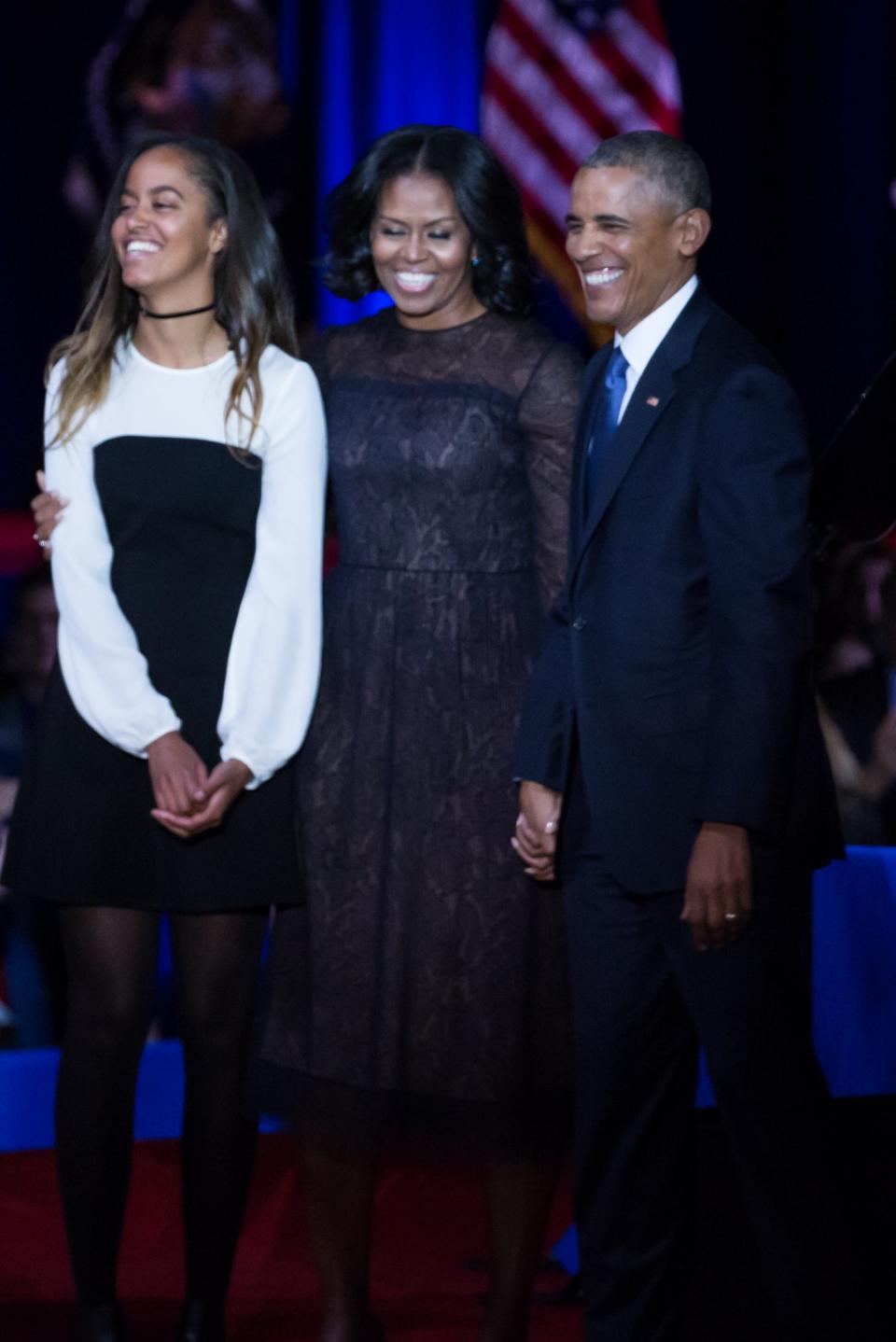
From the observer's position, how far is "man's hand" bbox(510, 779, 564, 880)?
84.9 inches

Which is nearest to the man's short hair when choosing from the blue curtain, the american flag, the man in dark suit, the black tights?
the man in dark suit

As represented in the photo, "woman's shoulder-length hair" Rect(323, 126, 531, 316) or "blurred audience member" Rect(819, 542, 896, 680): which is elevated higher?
"woman's shoulder-length hair" Rect(323, 126, 531, 316)

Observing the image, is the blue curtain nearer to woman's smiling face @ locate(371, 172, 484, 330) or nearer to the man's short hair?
woman's smiling face @ locate(371, 172, 484, 330)

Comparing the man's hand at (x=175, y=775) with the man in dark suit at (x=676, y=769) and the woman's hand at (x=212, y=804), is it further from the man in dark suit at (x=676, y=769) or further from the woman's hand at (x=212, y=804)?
the man in dark suit at (x=676, y=769)

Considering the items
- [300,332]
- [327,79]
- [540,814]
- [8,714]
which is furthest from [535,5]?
[540,814]

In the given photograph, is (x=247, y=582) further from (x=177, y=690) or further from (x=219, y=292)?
(x=219, y=292)

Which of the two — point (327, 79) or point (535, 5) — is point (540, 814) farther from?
point (535, 5)

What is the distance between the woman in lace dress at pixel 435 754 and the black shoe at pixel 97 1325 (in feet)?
0.87

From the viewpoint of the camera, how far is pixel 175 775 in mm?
2285

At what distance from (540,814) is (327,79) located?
2679 mm

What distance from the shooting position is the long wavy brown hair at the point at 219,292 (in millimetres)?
2355

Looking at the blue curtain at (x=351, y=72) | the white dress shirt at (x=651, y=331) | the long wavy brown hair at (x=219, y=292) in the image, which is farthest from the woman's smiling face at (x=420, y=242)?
the blue curtain at (x=351, y=72)

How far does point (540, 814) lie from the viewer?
7.11ft

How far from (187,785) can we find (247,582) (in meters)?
0.25
